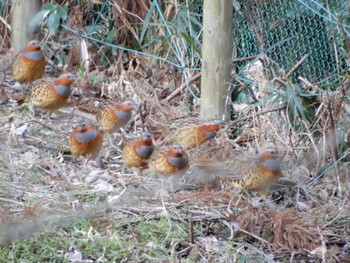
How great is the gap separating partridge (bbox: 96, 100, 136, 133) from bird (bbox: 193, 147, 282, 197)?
128 cm

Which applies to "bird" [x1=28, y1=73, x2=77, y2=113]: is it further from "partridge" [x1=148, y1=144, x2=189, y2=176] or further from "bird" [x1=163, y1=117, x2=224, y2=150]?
"partridge" [x1=148, y1=144, x2=189, y2=176]

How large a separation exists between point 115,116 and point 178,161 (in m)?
1.17

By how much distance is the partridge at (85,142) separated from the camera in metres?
7.20

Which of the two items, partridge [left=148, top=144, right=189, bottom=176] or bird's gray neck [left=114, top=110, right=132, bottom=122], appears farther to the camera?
bird's gray neck [left=114, top=110, right=132, bottom=122]

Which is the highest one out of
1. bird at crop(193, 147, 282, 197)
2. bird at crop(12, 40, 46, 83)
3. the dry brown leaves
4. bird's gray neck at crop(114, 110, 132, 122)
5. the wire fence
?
the wire fence

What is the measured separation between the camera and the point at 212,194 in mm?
6586

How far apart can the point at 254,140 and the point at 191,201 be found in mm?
1470

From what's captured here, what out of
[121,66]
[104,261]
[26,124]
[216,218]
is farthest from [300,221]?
[121,66]

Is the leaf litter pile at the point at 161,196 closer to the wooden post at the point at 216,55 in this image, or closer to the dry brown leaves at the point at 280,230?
the dry brown leaves at the point at 280,230

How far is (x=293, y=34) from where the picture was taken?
877cm

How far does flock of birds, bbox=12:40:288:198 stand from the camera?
661 centimetres

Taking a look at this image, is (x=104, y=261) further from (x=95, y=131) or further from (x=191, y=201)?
(x=95, y=131)

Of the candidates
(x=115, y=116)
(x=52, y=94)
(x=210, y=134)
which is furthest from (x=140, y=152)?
(x=52, y=94)

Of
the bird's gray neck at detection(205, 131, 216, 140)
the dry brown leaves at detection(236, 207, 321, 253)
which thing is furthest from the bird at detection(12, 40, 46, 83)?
the dry brown leaves at detection(236, 207, 321, 253)
